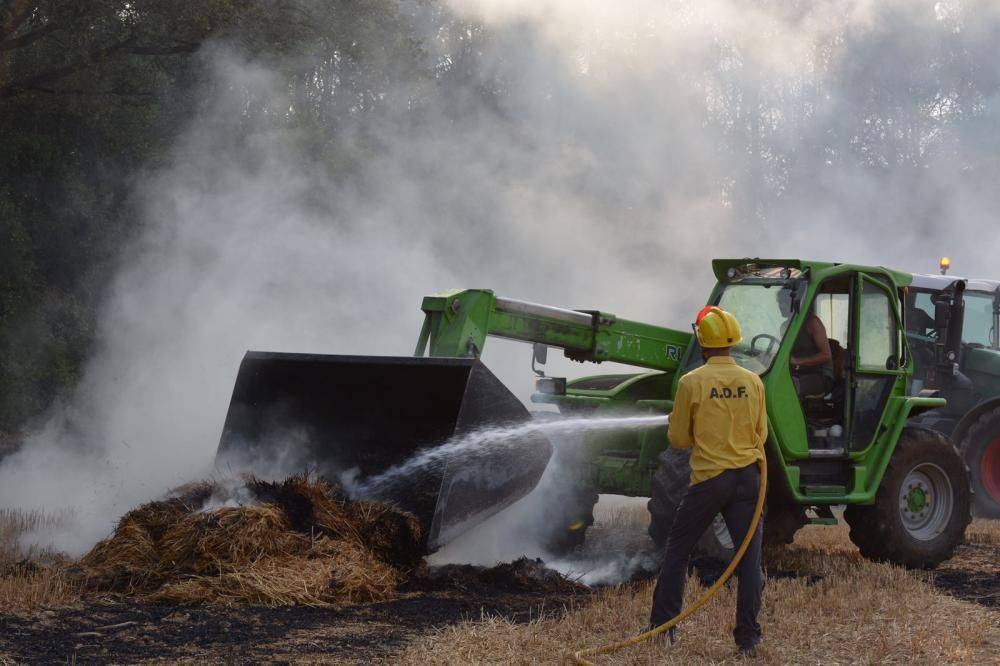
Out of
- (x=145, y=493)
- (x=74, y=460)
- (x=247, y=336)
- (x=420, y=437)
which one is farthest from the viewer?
(x=247, y=336)

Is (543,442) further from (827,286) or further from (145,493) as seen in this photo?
(145,493)

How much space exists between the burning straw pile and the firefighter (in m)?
1.83

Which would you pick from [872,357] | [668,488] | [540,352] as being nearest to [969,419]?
[872,357]

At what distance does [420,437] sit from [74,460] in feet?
26.1

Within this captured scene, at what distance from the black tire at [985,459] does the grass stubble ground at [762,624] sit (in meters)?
5.27

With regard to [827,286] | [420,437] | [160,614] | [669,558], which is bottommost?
[160,614]

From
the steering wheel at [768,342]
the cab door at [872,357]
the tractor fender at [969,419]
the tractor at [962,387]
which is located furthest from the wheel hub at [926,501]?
the tractor fender at [969,419]

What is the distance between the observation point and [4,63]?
592 inches

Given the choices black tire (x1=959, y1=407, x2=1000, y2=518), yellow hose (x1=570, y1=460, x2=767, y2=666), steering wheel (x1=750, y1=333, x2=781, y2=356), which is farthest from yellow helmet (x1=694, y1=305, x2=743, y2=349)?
black tire (x1=959, y1=407, x2=1000, y2=518)

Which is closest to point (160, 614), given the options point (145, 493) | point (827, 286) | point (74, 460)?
point (145, 493)

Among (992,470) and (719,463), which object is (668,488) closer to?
(719,463)

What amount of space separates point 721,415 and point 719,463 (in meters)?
0.23

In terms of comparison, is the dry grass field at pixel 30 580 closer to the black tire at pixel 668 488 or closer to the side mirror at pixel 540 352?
the side mirror at pixel 540 352

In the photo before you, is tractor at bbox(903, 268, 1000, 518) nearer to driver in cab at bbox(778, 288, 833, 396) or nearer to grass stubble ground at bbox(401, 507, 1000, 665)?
driver in cab at bbox(778, 288, 833, 396)
